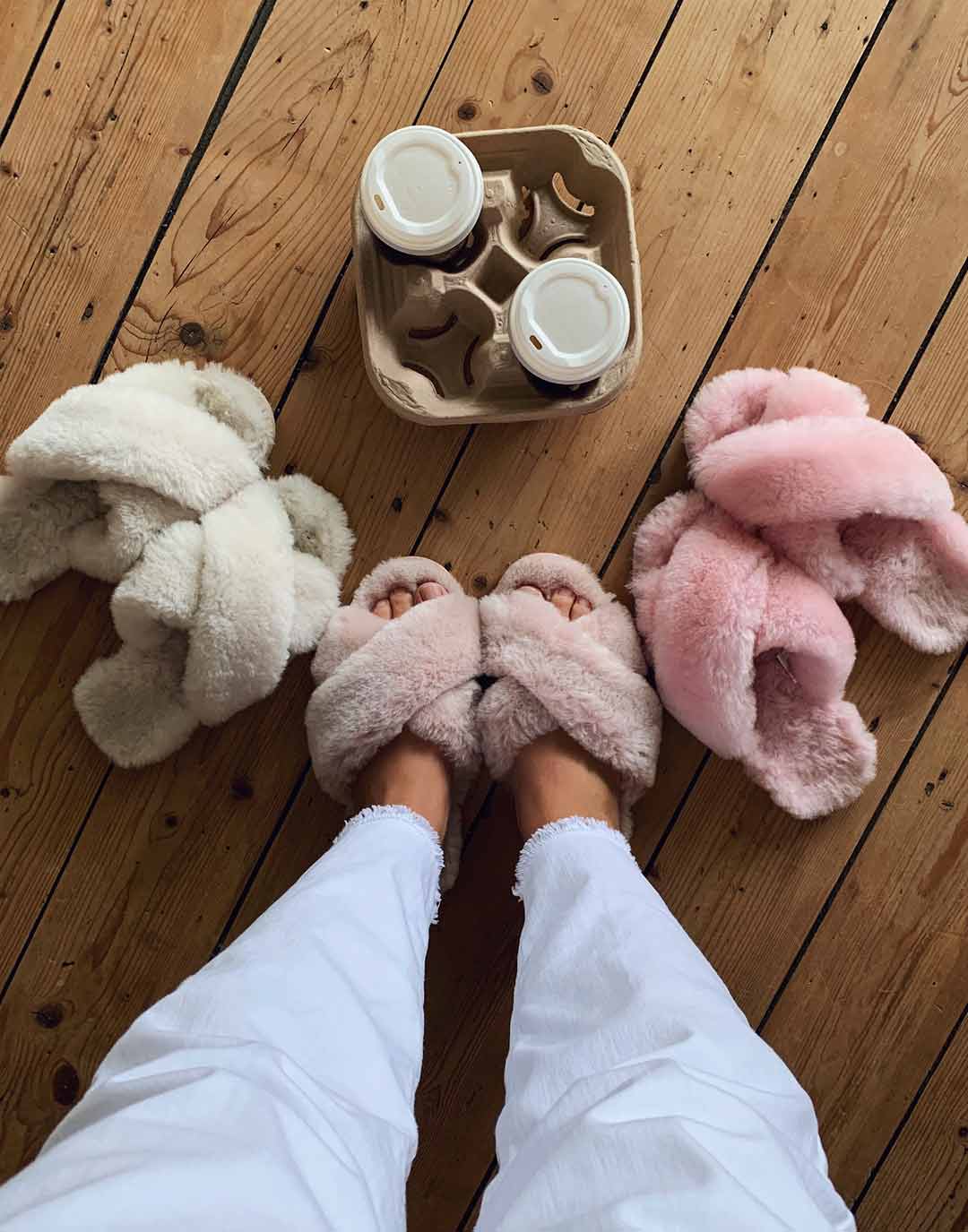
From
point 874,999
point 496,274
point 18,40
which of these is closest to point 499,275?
point 496,274

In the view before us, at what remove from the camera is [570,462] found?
776 millimetres

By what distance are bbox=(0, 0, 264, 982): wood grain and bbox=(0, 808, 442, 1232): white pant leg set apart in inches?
12.0

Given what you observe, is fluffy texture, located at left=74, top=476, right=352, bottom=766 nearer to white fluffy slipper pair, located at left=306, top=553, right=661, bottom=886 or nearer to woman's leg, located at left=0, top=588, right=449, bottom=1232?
white fluffy slipper pair, located at left=306, top=553, right=661, bottom=886

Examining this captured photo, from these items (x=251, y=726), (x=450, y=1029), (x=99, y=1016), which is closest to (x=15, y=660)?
(x=251, y=726)

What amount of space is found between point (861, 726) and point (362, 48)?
725 millimetres

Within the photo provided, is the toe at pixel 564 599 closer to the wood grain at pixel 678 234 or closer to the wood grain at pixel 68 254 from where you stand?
the wood grain at pixel 678 234

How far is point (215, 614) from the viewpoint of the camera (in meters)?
0.68

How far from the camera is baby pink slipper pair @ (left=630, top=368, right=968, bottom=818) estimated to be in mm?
704

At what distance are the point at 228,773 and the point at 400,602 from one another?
21 cm

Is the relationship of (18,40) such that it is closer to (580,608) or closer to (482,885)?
(580,608)

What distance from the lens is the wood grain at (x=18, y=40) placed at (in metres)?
0.76

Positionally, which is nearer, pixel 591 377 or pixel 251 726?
pixel 591 377

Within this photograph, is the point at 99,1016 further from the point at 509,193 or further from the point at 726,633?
the point at 509,193

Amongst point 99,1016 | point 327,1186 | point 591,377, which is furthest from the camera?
point 99,1016
